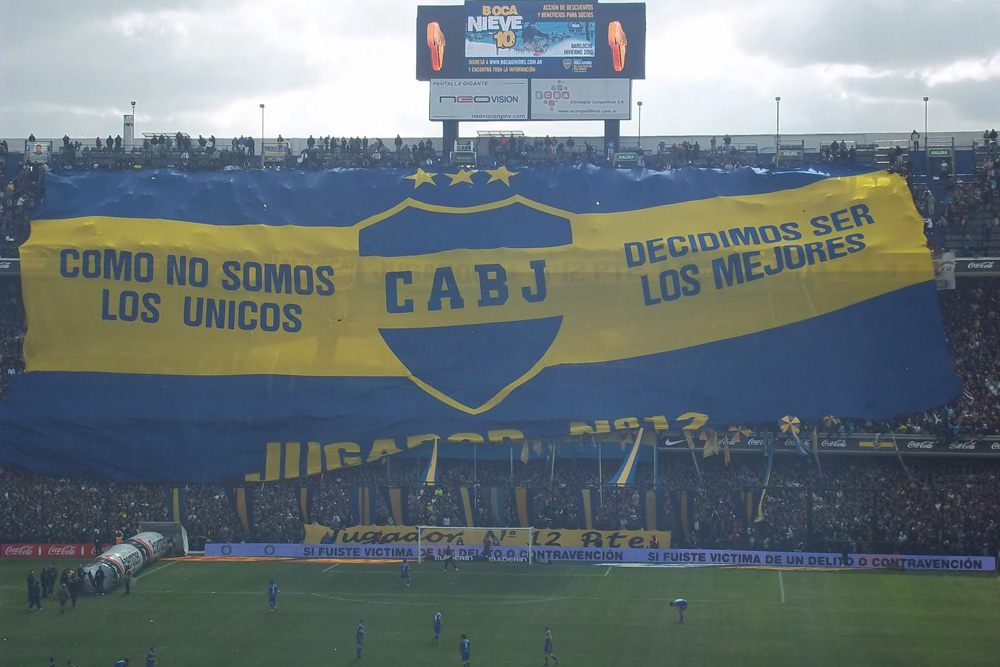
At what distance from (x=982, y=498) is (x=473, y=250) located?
908 inches

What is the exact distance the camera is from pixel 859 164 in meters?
53.7

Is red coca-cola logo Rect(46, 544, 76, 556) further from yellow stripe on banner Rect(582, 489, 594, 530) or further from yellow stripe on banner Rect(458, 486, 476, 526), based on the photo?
yellow stripe on banner Rect(582, 489, 594, 530)

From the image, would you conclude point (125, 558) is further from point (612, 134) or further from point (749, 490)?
point (612, 134)

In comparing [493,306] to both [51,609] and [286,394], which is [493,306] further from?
[51,609]

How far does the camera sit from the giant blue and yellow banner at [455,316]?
49938 mm

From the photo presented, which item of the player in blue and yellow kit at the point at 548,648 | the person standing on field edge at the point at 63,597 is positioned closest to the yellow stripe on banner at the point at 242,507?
the person standing on field edge at the point at 63,597

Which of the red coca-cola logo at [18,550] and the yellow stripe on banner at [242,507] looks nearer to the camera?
the red coca-cola logo at [18,550]

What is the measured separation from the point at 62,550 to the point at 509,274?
852 inches

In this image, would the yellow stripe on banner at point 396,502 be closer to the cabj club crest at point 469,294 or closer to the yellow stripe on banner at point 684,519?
the cabj club crest at point 469,294

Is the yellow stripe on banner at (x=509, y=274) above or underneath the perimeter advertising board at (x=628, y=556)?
above

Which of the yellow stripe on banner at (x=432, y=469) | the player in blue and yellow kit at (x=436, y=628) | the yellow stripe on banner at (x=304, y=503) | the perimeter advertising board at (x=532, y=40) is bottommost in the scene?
the player in blue and yellow kit at (x=436, y=628)

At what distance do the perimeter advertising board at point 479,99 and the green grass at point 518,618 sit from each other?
2333cm

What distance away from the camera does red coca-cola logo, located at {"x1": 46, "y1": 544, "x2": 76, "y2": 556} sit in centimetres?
4838

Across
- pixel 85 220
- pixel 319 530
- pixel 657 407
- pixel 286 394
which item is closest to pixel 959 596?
pixel 657 407
